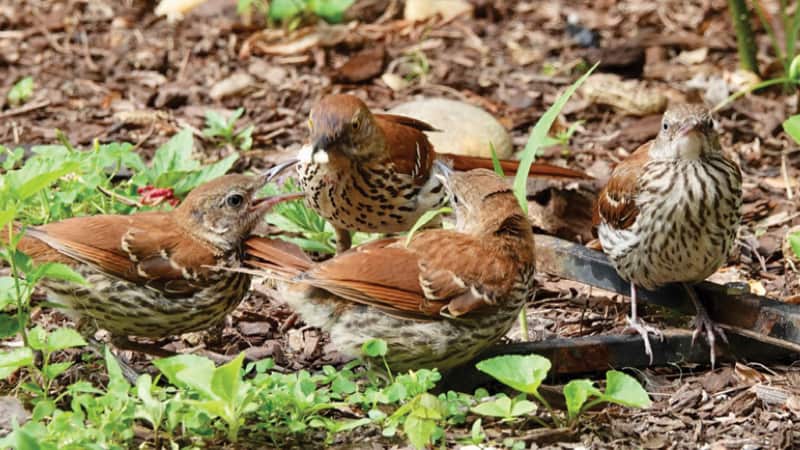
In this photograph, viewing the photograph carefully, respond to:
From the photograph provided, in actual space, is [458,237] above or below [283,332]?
above

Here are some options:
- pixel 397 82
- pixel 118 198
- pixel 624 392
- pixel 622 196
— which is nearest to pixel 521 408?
pixel 624 392

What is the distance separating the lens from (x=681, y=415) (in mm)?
4469

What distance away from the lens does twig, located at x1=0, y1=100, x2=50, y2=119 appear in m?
7.41

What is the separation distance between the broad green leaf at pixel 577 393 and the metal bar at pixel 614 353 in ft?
2.02

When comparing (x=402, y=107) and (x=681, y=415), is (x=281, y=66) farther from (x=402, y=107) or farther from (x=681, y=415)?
(x=681, y=415)

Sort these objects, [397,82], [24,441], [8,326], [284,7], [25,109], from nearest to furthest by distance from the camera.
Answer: [24,441] → [8,326] → [25,109] → [397,82] → [284,7]

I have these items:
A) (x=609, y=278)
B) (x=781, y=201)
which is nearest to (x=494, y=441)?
(x=609, y=278)

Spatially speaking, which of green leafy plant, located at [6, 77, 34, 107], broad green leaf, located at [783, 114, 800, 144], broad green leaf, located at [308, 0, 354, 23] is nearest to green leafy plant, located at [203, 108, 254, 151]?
green leafy plant, located at [6, 77, 34, 107]

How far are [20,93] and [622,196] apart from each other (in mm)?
4186

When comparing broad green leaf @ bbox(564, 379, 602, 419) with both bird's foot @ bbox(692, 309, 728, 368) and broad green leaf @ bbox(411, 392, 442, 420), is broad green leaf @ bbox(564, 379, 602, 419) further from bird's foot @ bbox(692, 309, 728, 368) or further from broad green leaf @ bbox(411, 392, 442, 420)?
bird's foot @ bbox(692, 309, 728, 368)

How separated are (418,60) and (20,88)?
8.55 ft

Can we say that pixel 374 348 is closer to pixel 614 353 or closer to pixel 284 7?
pixel 614 353

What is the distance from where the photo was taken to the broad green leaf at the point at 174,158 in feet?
19.8

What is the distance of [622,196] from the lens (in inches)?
197
